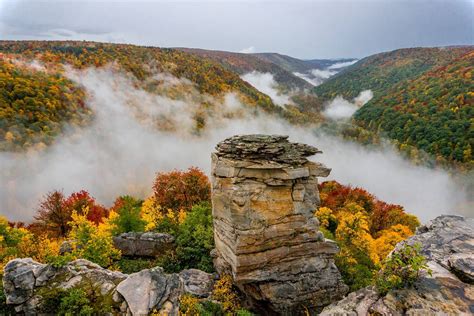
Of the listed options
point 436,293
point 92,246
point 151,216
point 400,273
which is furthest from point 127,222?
point 436,293

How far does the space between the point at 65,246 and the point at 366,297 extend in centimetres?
2452

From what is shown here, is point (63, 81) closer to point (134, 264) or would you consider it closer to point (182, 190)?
point (182, 190)

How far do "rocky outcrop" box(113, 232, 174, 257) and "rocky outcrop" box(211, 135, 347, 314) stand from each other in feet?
28.7

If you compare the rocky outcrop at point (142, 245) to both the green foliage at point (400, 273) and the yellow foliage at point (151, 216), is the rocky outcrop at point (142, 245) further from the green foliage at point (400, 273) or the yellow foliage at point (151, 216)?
the green foliage at point (400, 273)

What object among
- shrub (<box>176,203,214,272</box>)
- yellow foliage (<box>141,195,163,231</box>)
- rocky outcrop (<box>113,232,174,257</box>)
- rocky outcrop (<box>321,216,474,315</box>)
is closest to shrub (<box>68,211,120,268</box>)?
rocky outcrop (<box>113,232,174,257</box>)

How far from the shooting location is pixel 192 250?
24859mm

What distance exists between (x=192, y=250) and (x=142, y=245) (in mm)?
5249

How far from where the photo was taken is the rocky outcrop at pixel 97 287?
15.0 metres

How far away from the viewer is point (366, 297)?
11.3m

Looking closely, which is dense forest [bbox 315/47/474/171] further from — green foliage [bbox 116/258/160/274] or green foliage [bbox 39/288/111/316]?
green foliage [bbox 39/288/111/316]

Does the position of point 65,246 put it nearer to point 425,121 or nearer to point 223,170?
point 223,170

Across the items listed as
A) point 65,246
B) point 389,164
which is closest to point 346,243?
point 65,246

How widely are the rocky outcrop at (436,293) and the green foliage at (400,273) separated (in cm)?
22

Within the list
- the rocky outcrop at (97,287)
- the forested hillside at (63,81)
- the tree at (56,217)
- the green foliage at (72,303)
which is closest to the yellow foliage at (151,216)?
the tree at (56,217)
